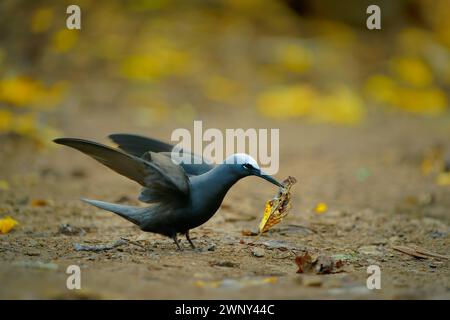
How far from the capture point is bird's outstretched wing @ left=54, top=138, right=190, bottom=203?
4.60m

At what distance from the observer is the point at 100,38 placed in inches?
513

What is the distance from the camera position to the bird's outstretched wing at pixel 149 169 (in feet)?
15.1

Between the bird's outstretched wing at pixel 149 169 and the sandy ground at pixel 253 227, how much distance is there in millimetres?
433

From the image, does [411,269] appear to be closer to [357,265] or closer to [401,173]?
[357,265]

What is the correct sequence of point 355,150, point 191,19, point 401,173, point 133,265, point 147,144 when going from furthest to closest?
point 191,19
point 355,150
point 401,173
point 147,144
point 133,265

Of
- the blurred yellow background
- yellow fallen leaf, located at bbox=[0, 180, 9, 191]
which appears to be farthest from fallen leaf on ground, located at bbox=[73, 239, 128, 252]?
the blurred yellow background

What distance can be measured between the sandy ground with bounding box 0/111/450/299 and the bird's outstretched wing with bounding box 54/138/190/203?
1.42 feet

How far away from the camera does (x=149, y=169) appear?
461 cm

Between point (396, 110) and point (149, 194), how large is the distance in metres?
8.31

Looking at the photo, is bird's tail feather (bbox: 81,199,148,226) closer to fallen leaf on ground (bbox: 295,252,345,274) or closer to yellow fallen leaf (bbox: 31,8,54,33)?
fallen leaf on ground (bbox: 295,252,345,274)

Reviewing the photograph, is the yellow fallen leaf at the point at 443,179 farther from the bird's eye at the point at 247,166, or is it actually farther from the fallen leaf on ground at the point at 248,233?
the bird's eye at the point at 247,166

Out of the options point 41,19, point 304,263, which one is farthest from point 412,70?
point 304,263

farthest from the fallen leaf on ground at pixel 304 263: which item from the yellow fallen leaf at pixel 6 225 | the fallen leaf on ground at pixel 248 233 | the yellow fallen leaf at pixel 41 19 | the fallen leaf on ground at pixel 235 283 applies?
the yellow fallen leaf at pixel 41 19
